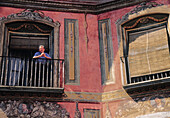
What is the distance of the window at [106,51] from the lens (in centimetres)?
1159

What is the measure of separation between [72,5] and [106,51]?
218cm

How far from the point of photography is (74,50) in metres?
11.9

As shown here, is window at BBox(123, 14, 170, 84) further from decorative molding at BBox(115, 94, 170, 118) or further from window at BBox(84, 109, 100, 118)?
window at BBox(84, 109, 100, 118)

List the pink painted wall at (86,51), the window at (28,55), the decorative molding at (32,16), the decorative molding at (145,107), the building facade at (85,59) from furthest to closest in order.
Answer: the decorative molding at (32,16) → the pink painted wall at (86,51) → the window at (28,55) → the building facade at (85,59) → the decorative molding at (145,107)

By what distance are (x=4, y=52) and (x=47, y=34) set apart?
65.4 inches

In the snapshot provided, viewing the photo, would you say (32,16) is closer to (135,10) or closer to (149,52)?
(135,10)

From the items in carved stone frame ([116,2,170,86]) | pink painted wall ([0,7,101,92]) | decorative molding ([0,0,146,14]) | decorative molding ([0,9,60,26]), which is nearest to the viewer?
pink painted wall ([0,7,101,92])

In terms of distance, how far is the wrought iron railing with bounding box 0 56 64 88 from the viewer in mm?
10992

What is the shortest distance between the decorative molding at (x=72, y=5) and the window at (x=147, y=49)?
0.86m

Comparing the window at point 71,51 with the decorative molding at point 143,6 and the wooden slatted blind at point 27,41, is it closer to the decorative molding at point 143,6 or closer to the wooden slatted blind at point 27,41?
the wooden slatted blind at point 27,41

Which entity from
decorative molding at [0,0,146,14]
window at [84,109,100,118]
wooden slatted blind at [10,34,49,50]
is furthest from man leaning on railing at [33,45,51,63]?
window at [84,109,100,118]

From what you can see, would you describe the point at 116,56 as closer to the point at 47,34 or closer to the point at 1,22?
the point at 47,34

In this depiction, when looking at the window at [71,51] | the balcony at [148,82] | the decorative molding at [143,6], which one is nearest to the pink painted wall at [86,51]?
the window at [71,51]

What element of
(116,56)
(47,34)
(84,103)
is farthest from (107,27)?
(84,103)
